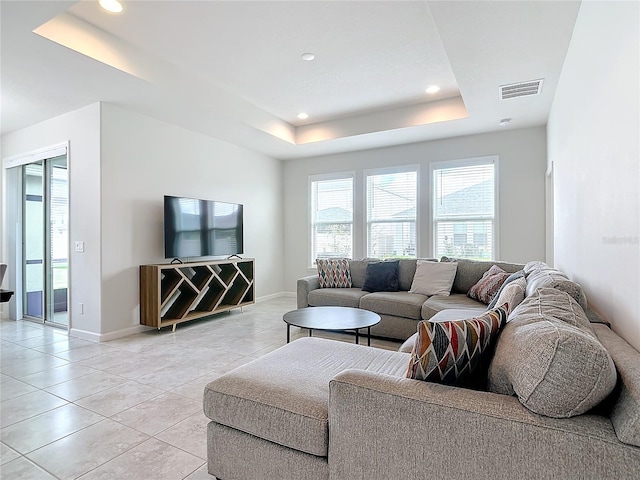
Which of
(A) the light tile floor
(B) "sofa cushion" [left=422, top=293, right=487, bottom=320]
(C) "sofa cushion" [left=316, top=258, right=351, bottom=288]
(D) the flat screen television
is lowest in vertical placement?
(A) the light tile floor

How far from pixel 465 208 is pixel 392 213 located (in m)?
1.11

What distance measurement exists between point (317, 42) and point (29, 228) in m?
4.47

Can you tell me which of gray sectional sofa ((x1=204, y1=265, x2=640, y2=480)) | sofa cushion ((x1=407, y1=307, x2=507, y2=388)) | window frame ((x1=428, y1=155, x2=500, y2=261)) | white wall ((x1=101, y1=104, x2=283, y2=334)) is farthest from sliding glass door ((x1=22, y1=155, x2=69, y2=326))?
window frame ((x1=428, y1=155, x2=500, y2=261))

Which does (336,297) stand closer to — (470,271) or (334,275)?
(334,275)

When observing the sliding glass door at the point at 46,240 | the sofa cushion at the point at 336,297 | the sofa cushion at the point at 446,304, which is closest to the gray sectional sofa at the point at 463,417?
the sofa cushion at the point at 446,304

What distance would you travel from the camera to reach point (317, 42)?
3.07 meters

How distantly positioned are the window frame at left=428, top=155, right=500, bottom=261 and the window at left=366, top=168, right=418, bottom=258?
256mm

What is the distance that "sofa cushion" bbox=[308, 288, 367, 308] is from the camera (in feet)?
13.2

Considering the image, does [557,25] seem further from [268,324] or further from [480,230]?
[268,324]

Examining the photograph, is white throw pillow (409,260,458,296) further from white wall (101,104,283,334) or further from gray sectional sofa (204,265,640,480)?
white wall (101,104,283,334)

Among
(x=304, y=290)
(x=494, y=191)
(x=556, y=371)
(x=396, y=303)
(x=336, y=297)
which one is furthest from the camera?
(x=494, y=191)

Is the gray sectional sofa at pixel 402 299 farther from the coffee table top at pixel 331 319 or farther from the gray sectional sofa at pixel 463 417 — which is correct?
the gray sectional sofa at pixel 463 417

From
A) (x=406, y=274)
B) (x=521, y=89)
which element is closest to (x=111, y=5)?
(x=521, y=89)

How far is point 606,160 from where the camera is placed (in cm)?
164
